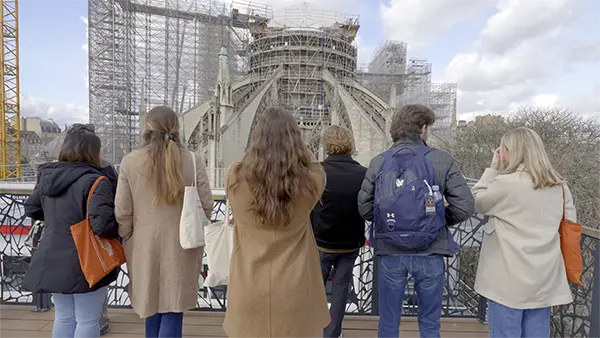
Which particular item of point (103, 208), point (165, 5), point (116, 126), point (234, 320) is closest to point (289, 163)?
point (234, 320)

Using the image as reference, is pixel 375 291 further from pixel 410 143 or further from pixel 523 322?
pixel 410 143

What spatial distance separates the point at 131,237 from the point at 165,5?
2621cm

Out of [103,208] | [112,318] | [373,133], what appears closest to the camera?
[103,208]

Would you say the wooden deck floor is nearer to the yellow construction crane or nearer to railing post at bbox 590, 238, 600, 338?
railing post at bbox 590, 238, 600, 338

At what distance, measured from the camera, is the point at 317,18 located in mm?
32312

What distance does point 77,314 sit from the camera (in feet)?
7.26

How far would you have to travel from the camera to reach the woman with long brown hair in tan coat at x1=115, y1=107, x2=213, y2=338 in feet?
7.02

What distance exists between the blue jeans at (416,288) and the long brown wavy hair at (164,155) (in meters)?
1.52

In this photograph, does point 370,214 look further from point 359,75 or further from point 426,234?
point 359,75

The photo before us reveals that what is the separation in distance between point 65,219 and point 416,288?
239cm

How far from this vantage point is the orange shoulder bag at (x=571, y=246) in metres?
2.15

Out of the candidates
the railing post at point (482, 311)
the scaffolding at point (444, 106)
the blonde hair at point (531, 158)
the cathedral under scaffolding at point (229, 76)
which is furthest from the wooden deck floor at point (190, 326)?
the scaffolding at point (444, 106)

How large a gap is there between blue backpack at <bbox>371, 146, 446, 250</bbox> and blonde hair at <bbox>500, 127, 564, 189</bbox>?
533mm

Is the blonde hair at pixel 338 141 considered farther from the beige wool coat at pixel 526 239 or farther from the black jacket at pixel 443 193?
the beige wool coat at pixel 526 239
